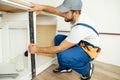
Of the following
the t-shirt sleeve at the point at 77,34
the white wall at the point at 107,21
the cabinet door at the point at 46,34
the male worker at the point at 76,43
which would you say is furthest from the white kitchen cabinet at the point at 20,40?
the white wall at the point at 107,21

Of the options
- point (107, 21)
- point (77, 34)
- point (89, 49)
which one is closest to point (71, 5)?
point (77, 34)

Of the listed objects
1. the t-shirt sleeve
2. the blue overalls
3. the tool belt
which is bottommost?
the blue overalls

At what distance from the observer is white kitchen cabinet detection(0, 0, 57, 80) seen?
3.88 ft

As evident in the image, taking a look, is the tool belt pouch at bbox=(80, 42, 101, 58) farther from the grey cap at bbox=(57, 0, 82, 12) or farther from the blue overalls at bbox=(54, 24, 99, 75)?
the grey cap at bbox=(57, 0, 82, 12)

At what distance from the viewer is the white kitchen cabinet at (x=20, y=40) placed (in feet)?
3.88

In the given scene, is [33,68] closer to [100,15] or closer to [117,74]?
[117,74]

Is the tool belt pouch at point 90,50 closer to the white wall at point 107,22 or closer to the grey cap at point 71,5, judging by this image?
the grey cap at point 71,5

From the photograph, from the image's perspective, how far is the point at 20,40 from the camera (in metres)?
1.67

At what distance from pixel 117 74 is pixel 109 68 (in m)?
0.18

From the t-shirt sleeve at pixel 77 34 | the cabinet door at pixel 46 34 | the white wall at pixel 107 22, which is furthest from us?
the cabinet door at pixel 46 34

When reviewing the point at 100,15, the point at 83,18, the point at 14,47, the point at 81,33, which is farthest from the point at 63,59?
the point at 100,15

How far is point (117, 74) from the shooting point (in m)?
1.40

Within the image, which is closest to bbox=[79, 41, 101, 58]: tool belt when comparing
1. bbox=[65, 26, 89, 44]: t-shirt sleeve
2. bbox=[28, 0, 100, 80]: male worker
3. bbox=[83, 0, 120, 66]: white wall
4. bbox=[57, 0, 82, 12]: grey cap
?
bbox=[28, 0, 100, 80]: male worker

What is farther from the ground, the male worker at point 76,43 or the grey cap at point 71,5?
the grey cap at point 71,5
